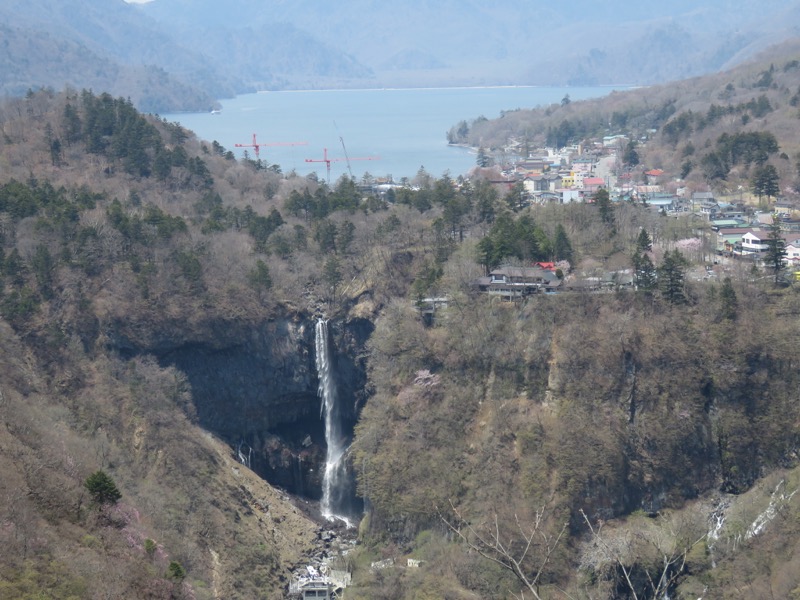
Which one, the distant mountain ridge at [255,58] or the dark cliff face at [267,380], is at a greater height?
the distant mountain ridge at [255,58]

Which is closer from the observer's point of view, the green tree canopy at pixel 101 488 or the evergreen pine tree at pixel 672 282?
the green tree canopy at pixel 101 488

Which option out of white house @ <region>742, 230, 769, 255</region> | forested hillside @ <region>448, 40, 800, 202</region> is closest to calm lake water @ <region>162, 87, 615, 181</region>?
forested hillside @ <region>448, 40, 800, 202</region>

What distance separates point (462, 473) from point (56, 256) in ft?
41.8

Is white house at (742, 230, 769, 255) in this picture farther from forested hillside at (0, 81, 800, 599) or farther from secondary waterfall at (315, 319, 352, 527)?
secondary waterfall at (315, 319, 352, 527)

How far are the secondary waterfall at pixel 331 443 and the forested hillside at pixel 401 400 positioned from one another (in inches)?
14.3

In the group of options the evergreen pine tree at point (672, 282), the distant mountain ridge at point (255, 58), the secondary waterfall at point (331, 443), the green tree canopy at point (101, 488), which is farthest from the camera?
the distant mountain ridge at point (255, 58)

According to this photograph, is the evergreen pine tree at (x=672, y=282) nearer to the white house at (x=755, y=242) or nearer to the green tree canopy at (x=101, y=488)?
the white house at (x=755, y=242)

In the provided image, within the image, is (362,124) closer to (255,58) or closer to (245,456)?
(245,456)

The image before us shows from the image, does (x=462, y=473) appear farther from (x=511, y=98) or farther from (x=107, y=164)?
(x=511, y=98)

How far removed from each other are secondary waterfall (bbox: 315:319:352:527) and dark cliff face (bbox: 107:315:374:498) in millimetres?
183

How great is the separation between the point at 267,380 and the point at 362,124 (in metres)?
65.8

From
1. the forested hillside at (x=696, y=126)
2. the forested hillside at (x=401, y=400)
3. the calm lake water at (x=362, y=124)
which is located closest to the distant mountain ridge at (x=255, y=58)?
the calm lake water at (x=362, y=124)

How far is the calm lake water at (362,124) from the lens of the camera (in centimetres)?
6756

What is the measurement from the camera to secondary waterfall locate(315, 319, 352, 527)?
29203mm
